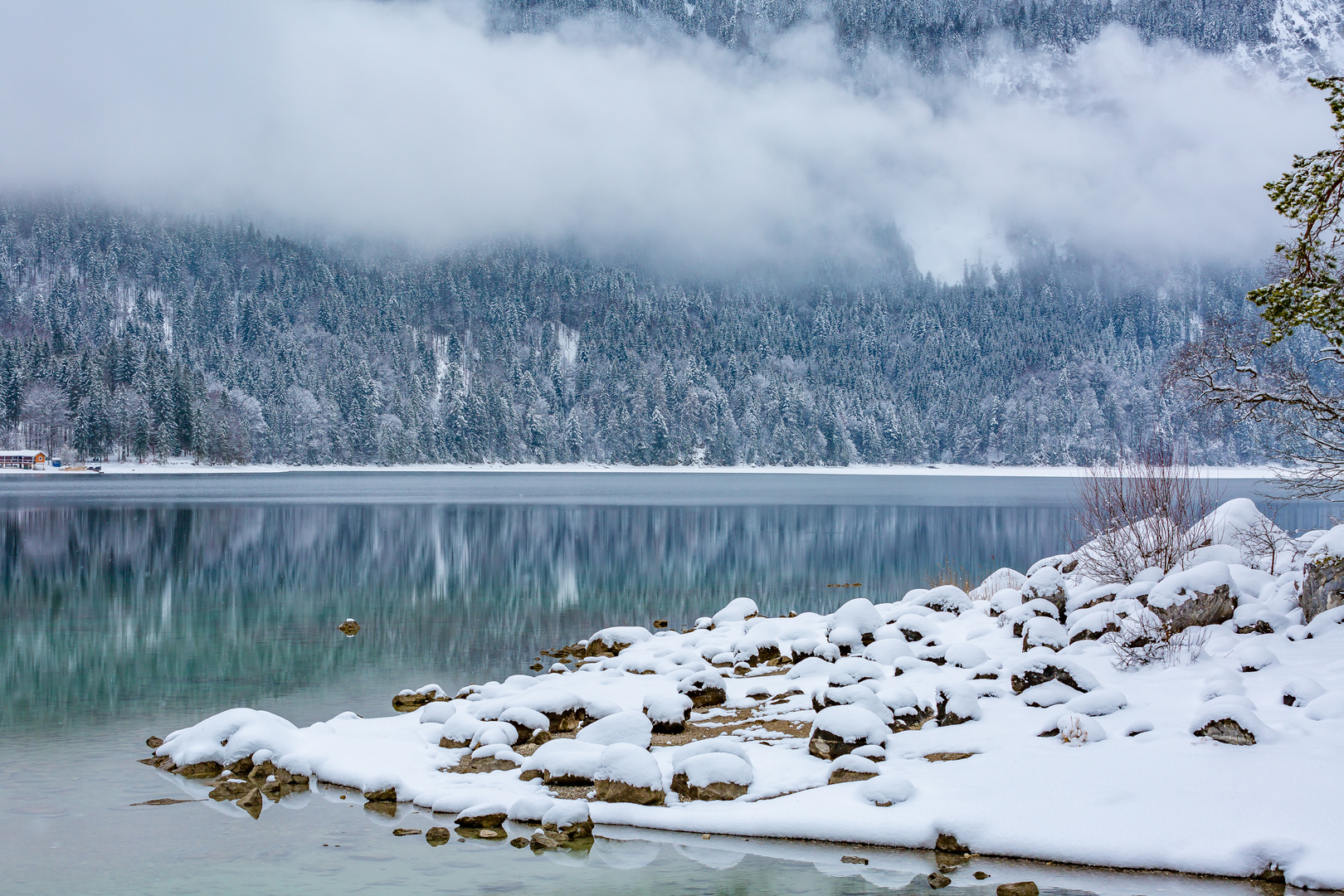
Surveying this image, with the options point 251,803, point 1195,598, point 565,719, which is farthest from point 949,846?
point 1195,598

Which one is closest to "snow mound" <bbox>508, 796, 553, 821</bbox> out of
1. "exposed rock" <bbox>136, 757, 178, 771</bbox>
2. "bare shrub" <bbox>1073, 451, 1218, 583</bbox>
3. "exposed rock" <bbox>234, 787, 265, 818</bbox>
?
"exposed rock" <bbox>234, 787, 265, 818</bbox>

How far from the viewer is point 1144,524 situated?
2012 centimetres

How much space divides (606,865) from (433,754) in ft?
14.5

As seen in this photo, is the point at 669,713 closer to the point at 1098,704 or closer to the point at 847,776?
the point at 847,776

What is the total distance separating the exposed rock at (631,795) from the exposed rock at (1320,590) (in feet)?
34.1

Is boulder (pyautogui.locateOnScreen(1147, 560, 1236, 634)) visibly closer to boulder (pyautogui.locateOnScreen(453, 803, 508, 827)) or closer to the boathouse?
boulder (pyautogui.locateOnScreen(453, 803, 508, 827))

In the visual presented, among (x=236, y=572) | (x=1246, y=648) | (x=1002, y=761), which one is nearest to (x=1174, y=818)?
(x=1002, y=761)

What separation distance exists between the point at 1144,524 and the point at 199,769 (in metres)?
17.9

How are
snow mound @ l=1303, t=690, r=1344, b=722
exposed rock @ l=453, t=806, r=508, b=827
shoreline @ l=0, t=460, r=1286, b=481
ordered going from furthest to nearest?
shoreline @ l=0, t=460, r=1286, b=481 < snow mound @ l=1303, t=690, r=1344, b=722 < exposed rock @ l=453, t=806, r=508, b=827

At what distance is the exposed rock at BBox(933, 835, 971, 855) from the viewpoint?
1005cm

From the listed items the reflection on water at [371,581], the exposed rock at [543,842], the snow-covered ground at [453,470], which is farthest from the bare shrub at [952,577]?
the snow-covered ground at [453,470]

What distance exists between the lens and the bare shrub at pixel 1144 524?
765 inches

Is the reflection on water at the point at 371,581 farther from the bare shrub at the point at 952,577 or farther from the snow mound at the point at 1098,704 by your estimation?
the snow mound at the point at 1098,704

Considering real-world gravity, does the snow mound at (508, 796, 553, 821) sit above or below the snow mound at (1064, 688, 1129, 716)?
below
